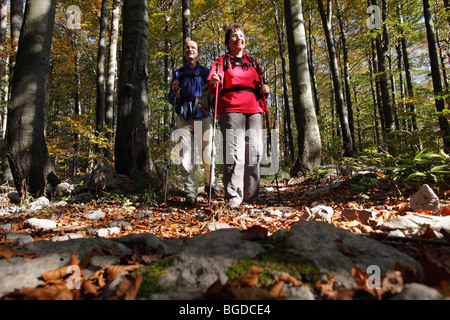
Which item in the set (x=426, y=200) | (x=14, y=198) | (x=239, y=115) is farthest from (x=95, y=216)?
(x=426, y=200)

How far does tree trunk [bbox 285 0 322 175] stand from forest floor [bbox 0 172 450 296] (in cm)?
216

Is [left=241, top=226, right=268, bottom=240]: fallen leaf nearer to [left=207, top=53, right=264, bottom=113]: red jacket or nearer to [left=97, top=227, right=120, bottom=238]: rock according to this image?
[left=97, top=227, right=120, bottom=238]: rock

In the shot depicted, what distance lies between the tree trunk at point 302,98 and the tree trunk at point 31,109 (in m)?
5.73

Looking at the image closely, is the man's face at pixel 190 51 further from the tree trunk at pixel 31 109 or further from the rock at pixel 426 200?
the rock at pixel 426 200

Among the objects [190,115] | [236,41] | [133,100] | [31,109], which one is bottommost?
[190,115]

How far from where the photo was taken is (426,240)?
1.49 metres

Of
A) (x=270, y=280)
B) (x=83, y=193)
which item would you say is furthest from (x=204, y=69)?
(x=270, y=280)

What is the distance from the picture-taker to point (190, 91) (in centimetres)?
434

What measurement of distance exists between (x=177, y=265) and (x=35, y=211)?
329 cm

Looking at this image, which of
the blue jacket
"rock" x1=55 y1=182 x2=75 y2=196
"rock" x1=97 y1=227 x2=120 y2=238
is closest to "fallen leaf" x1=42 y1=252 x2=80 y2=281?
"rock" x1=97 y1=227 x2=120 y2=238

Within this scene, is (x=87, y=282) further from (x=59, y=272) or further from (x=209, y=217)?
(x=209, y=217)

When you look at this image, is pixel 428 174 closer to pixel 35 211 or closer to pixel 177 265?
pixel 177 265

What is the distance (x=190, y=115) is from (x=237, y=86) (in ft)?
A: 3.25
